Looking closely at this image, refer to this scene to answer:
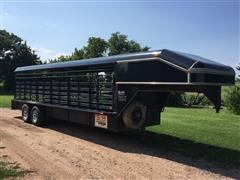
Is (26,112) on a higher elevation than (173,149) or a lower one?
higher

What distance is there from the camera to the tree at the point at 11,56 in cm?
6059

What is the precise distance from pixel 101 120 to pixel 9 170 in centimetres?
375

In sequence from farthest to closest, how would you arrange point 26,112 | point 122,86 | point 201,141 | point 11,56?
1. point 11,56
2. point 26,112
3. point 201,141
4. point 122,86

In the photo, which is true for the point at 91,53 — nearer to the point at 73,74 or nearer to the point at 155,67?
the point at 73,74

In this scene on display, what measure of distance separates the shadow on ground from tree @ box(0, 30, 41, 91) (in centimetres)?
5086

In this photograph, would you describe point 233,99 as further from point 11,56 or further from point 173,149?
point 11,56

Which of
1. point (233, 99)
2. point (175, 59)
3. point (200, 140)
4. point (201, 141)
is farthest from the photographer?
point (233, 99)

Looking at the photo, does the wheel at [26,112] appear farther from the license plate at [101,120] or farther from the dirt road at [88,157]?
the license plate at [101,120]

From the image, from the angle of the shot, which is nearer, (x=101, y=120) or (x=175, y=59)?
(x=175, y=59)

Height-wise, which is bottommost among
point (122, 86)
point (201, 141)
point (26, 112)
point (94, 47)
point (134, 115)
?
point (201, 141)

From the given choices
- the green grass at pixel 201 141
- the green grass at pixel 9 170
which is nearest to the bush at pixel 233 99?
the green grass at pixel 201 141

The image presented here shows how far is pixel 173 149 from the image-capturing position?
31.6 ft

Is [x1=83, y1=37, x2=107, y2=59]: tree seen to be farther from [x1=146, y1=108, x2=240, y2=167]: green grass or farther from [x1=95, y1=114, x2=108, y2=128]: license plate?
[x1=95, y1=114, x2=108, y2=128]: license plate

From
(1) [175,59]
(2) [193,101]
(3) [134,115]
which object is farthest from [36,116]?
(2) [193,101]
